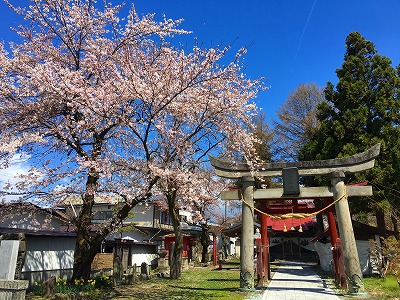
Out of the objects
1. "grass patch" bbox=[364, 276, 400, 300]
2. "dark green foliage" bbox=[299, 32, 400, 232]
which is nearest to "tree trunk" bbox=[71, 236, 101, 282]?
"grass patch" bbox=[364, 276, 400, 300]

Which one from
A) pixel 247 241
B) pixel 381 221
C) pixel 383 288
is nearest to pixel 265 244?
pixel 247 241

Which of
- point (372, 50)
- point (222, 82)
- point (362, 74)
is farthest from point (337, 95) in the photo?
point (222, 82)

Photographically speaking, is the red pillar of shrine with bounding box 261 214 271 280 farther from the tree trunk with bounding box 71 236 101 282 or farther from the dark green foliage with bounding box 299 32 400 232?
the tree trunk with bounding box 71 236 101 282

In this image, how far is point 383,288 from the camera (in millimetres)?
12969

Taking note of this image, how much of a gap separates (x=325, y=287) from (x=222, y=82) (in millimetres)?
9900

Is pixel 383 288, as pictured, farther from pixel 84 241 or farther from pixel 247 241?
pixel 84 241

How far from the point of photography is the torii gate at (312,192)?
38.5 ft

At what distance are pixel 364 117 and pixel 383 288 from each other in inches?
392

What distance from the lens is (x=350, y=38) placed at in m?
21.6

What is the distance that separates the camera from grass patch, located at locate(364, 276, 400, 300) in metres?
11.0

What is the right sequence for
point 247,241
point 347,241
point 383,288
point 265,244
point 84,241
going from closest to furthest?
1. point 347,241
2. point 247,241
3. point 84,241
4. point 383,288
5. point 265,244

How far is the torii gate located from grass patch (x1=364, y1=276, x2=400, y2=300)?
33.0 inches

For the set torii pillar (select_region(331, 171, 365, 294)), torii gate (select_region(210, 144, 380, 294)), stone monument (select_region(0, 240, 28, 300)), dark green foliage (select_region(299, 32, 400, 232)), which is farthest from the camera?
dark green foliage (select_region(299, 32, 400, 232))

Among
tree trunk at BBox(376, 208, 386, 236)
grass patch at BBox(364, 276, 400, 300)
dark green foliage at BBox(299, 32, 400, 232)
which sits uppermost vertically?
dark green foliage at BBox(299, 32, 400, 232)
